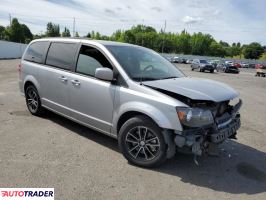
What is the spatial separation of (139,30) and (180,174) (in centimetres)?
13213

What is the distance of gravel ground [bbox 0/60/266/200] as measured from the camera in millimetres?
3916

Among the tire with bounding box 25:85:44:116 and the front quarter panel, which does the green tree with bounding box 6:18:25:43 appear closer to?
the tire with bounding box 25:85:44:116

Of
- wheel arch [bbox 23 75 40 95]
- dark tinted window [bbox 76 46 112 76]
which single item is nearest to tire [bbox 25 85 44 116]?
Result: wheel arch [bbox 23 75 40 95]

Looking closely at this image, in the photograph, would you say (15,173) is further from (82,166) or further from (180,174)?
(180,174)

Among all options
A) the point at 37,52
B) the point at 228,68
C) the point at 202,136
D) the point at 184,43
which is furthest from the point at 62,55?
the point at 184,43

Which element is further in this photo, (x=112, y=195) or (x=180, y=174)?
(x=180, y=174)

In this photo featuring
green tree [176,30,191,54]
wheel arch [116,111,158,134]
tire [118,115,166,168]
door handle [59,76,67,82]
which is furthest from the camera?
green tree [176,30,191,54]

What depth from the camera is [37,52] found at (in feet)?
22.7

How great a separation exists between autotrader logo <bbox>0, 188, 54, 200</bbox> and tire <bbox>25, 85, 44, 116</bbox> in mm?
3281

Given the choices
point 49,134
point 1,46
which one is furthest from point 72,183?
point 1,46

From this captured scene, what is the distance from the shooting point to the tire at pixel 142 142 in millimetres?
4406

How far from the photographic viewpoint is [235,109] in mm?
5156

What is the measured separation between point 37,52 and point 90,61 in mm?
2100

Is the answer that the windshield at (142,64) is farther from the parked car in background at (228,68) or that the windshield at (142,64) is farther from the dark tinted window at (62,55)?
the parked car in background at (228,68)
